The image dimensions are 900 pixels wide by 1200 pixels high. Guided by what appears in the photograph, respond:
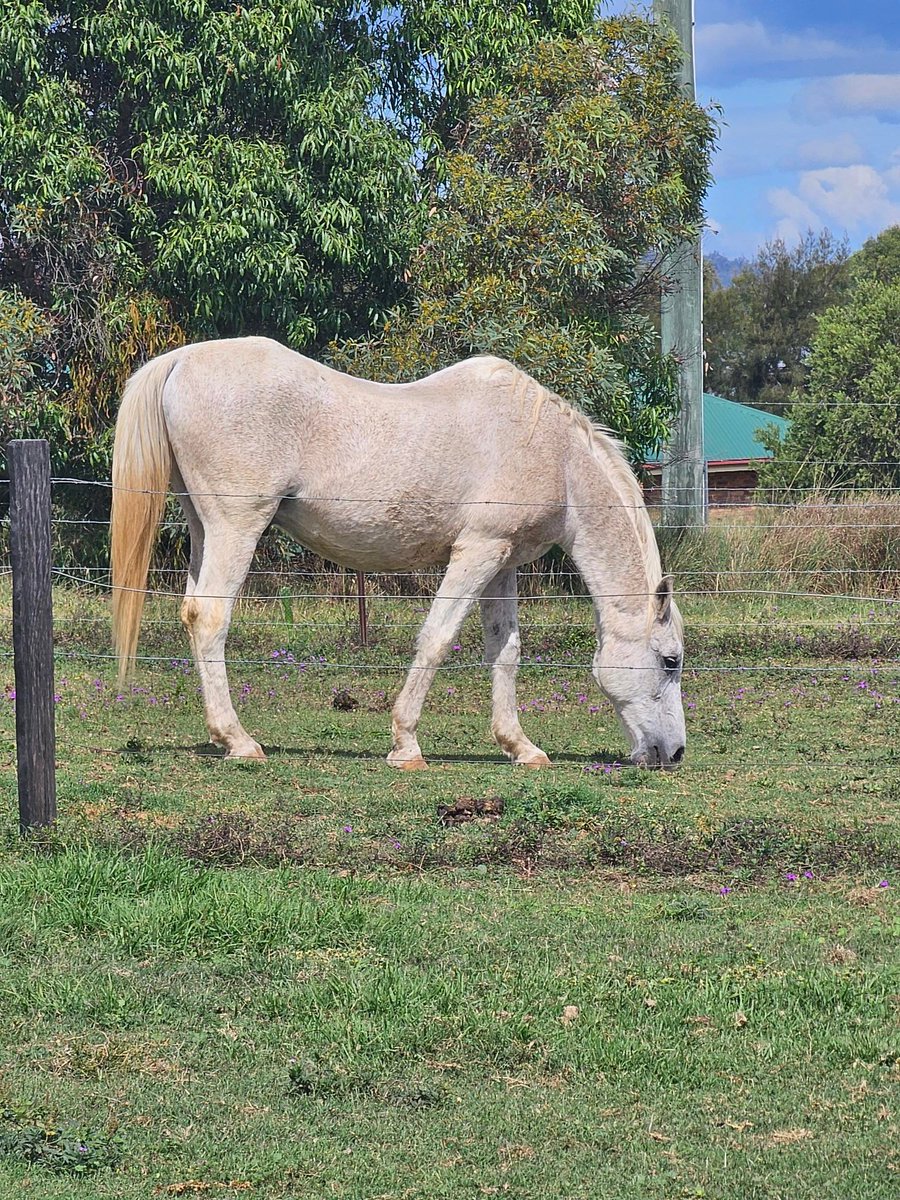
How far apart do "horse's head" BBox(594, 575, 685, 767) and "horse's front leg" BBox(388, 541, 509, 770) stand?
81 centimetres

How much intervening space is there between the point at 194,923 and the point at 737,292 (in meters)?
58.2

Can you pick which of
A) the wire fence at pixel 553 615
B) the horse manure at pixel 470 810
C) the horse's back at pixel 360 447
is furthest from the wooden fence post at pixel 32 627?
the wire fence at pixel 553 615

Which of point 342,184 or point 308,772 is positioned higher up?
point 342,184

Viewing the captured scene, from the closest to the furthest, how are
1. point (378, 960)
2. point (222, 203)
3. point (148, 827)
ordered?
point (378, 960) < point (148, 827) < point (222, 203)

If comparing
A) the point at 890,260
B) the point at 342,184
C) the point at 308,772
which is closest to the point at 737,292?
the point at 890,260

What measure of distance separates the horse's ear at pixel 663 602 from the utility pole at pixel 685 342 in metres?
9.09

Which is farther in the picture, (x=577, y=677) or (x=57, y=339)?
(x=57, y=339)

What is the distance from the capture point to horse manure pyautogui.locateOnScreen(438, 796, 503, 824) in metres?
6.39

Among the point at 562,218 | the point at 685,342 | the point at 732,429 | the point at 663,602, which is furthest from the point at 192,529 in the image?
the point at 732,429

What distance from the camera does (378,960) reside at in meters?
4.66

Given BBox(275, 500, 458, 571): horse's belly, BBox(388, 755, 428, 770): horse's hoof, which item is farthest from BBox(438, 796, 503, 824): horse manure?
BBox(275, 500, 458, 571): horse's belly

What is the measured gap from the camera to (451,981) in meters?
4.45

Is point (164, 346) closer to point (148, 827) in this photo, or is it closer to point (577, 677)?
point (577, 677)

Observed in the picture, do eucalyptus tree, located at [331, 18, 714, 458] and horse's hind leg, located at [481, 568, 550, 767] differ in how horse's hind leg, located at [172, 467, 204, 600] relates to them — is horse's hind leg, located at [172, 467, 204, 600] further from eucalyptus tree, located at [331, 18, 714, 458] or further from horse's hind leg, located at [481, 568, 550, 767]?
eucalyptus tree, located at [331, 18, 714, 458]
